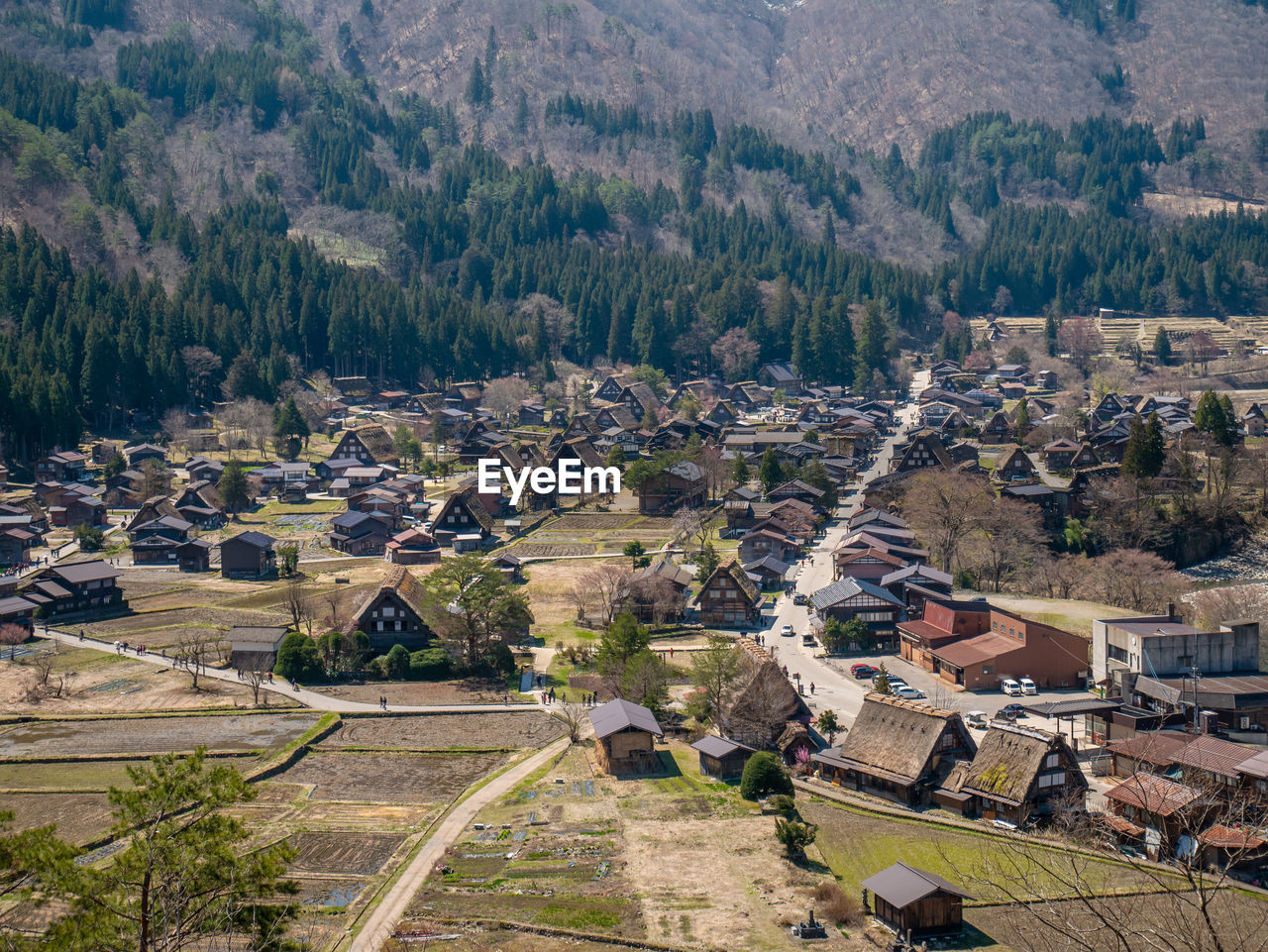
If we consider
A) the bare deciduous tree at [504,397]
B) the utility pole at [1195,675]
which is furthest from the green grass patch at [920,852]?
the bare deciduous tree at [504,397]

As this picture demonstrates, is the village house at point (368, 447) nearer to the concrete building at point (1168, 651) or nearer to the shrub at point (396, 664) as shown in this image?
the shrub at point (396, 664)

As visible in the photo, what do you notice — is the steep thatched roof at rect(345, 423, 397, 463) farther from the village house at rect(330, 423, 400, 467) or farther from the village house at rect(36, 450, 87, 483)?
the village house at rect(36, 450, 87, 483)

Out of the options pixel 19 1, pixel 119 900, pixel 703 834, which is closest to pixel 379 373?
pixel 703 834

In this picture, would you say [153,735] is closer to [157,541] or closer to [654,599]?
[654,599]

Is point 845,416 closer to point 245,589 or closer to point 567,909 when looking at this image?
point 245,589

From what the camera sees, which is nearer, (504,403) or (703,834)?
(703,834)

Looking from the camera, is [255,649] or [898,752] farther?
[255,649]

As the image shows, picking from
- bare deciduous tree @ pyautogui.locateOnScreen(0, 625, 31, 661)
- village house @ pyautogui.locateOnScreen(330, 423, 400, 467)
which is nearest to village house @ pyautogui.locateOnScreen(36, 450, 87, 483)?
village house @ pyautogui.locateOnScreen(330, 423, 400, 467)

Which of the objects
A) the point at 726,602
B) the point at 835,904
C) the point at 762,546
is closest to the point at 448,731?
the point at 726,602
